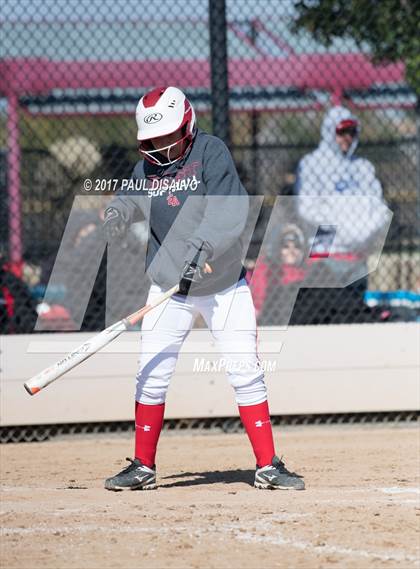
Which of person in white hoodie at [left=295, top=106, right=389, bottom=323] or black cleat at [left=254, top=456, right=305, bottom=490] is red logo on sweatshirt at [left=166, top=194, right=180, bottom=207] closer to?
black cleat at [left=254, top=456, right=305, bottom=490]

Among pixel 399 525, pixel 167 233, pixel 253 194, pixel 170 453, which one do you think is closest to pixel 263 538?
pixel 399 525

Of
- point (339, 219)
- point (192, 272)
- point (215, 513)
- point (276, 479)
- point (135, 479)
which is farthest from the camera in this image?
point (339, 219)

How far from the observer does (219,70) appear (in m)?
8.31

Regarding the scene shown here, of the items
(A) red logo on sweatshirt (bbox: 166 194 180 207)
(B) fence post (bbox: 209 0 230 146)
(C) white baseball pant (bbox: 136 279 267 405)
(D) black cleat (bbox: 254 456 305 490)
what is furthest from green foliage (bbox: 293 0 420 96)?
(D) black cleat (bbox: 254 456 305 490)

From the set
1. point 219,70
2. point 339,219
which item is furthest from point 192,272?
point 339,219

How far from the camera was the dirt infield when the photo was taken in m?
4.36

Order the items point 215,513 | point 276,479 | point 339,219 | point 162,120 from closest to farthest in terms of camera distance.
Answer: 1. point 215,513
2. point 162,120
3. point 276,479
4. point 339,219

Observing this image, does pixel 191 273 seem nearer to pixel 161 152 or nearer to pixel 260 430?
pixel 161 152

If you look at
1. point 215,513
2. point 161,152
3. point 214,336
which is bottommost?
point 215,513

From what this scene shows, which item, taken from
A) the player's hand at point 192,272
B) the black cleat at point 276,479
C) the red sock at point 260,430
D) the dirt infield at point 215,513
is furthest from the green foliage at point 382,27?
the black cleat at point 276,479

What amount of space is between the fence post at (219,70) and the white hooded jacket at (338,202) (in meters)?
0.84

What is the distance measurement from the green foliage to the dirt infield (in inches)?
126

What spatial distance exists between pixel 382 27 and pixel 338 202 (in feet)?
4.71

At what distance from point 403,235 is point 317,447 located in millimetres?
2221
